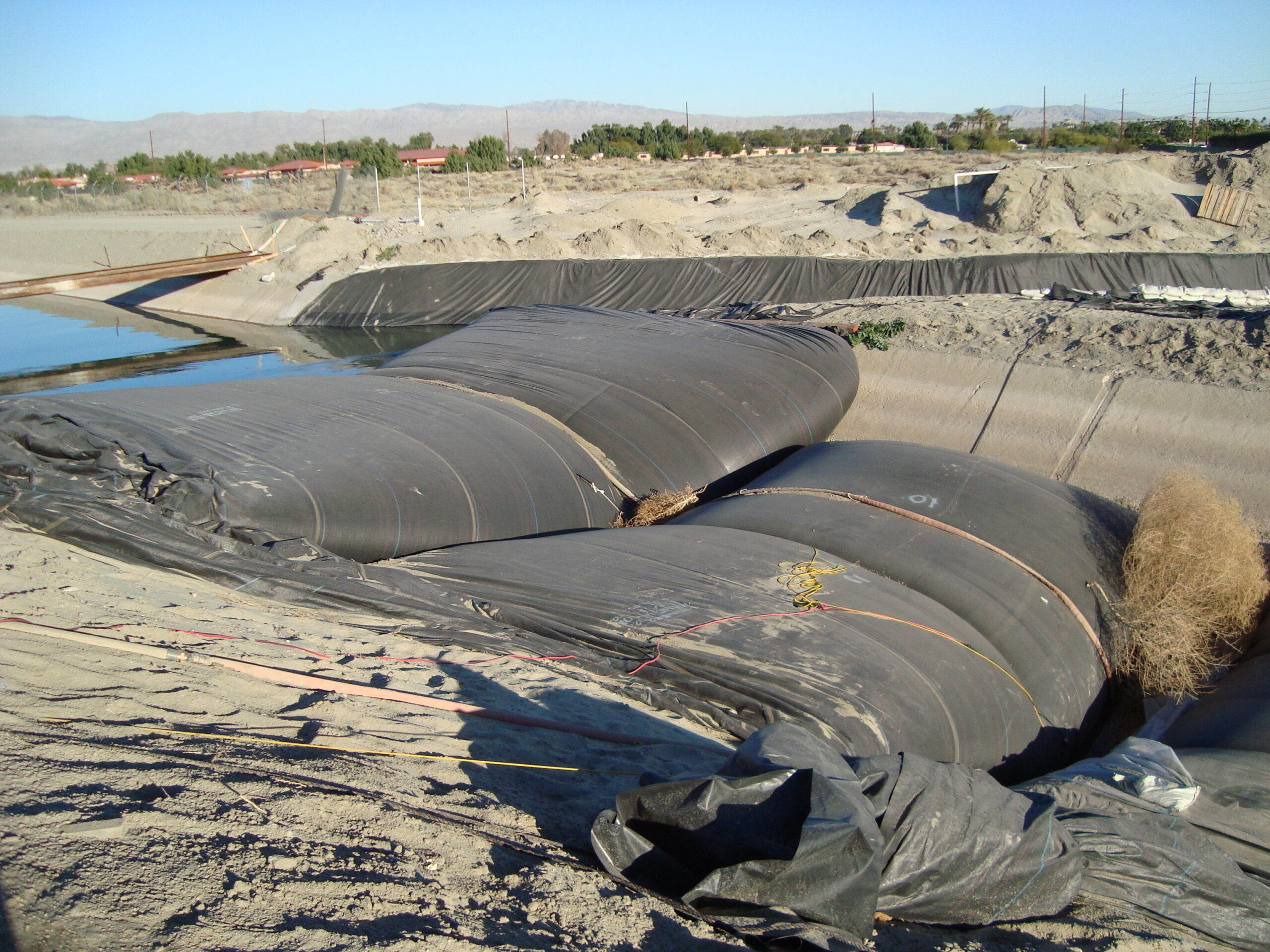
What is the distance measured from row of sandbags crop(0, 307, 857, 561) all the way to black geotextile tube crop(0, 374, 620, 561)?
0.04 feet

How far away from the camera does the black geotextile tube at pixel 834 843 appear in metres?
2.06

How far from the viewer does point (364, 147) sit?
1946 inches

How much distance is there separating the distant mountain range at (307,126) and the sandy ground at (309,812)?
383 feet

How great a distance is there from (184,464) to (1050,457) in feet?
23.6

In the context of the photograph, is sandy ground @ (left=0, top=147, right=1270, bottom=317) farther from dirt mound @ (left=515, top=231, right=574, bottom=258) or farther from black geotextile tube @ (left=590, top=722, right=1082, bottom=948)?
black geotextile tube @ (left=590, top=722, right=1082, bottom=948)

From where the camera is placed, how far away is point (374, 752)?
2732 mm

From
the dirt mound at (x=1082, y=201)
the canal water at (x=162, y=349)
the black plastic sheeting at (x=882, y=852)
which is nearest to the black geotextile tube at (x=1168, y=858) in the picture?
the black plastic sheeting at (x=882, y=852)

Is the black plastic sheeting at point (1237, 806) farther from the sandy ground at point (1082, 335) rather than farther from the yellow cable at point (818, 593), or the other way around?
the sandy ground at point (1082, 335)

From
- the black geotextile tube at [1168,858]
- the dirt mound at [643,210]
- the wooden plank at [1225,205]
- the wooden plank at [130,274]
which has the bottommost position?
the black geotextile tube at [1168,858]

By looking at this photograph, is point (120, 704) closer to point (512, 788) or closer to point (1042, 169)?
point (512, 788)

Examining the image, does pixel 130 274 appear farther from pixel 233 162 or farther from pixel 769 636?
pixel 233 162

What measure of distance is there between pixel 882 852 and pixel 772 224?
772 inches

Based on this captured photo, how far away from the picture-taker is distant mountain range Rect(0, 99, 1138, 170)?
124 m

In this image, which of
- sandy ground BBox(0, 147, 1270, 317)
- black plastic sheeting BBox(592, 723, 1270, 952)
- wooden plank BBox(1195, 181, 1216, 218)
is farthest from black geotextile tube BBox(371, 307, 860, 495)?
wooden plank BBox(1195, 181, 1216, 218)
